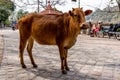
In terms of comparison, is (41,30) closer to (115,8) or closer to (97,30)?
(97,30)

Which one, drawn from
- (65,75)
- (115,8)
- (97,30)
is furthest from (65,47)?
(115,8)

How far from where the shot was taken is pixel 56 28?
8867 mm

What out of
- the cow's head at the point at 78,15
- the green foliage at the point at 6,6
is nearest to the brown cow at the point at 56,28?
the cow's head at the point at 78,15

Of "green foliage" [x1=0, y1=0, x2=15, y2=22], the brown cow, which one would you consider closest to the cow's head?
the brown cow

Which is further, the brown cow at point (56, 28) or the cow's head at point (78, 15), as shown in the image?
the brown cow at point (56, 28)

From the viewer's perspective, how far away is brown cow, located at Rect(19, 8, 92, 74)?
844cm

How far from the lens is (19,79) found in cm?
801

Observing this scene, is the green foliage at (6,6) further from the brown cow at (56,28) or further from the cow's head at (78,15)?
the cow's head at (78,15)

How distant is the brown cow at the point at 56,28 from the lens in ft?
27.7

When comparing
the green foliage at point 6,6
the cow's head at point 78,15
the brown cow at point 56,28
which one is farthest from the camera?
the green foliage at point 6,6

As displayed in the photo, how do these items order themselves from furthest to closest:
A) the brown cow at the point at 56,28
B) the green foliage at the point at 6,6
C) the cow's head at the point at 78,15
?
the green foliage at the point at 6,6, the brown cow at the point at 56,28, the cow's head at the point at 78,15

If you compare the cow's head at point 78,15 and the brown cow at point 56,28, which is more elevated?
the cow's head at point 78,15

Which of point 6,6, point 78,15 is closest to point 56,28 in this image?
point 78,15

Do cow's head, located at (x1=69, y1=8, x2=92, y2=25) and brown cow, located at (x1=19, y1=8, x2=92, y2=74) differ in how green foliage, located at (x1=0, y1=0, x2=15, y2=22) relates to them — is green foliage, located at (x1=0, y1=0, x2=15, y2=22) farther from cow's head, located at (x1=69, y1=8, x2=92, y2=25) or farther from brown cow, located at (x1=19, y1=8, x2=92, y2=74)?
cow's head, located at (x1=69, y1=8, x2=92, y2=25)
